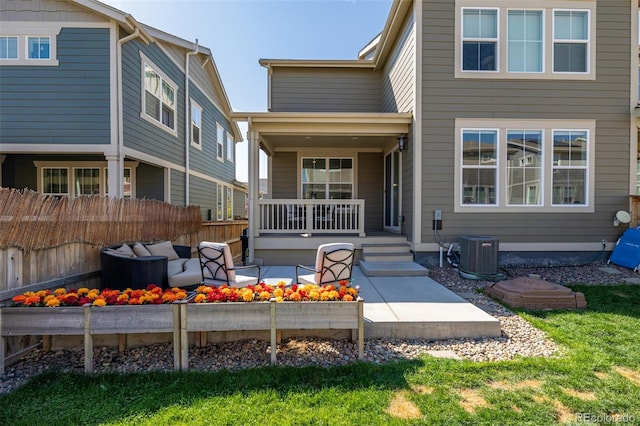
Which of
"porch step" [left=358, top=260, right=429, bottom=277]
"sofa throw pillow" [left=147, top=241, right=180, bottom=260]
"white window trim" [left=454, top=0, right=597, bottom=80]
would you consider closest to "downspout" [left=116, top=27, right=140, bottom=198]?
"sofa throw pillow" [left=147, top=241, right=180, bottom=260]

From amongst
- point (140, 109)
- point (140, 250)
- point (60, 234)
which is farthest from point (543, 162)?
point (140, 109)

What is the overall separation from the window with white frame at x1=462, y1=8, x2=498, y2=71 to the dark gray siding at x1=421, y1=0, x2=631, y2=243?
35 centimetres

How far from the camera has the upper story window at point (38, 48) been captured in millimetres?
6934

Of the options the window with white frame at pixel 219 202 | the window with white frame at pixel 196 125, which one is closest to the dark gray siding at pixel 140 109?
the window with white frame at pixel 196 125

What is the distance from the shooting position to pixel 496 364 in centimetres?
301

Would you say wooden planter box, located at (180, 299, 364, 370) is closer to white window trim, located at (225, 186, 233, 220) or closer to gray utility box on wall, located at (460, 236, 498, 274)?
gray utility box on wall, located at (460, 236, 498, 274)

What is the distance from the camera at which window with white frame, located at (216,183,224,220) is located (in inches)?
568

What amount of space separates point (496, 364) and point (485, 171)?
5.00 meters

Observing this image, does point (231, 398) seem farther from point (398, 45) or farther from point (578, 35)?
point (578, 35)

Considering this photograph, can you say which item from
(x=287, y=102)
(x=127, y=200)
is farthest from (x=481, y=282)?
(x=287, y=102)

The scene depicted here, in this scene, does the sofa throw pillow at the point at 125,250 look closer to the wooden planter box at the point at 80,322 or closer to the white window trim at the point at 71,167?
the wooden planter box at the point at 80,322

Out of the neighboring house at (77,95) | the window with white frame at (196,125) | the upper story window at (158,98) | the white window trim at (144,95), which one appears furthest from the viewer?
the window with white frame at (196,125)

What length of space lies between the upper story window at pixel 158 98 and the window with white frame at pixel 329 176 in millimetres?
4392

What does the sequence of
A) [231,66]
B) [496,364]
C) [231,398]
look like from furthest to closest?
[231,66], [496,364], [231,398]
